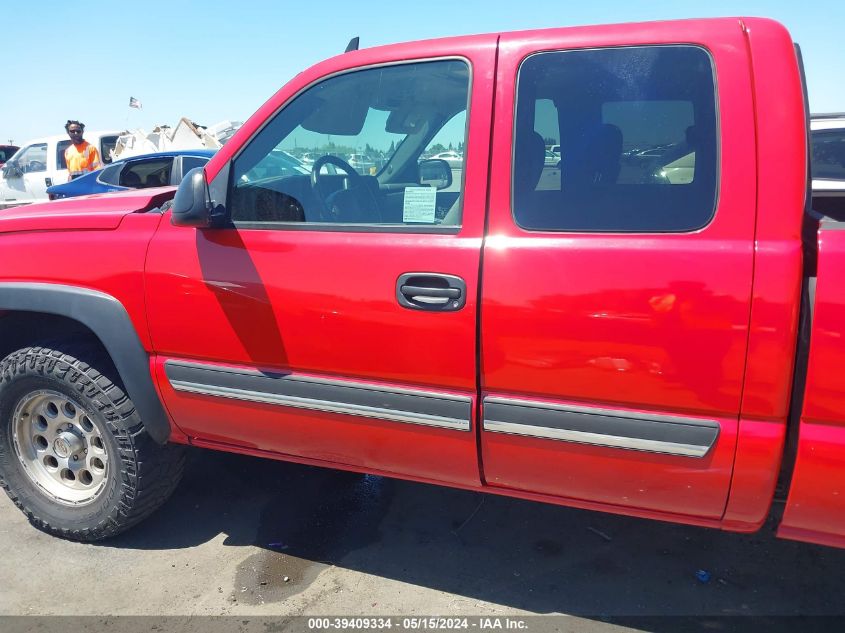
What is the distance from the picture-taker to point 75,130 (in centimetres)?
1004

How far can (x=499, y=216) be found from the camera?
197cm

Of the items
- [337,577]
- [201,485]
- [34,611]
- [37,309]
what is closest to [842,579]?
[337,577]

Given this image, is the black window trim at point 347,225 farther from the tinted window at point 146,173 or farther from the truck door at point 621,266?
the tinted window at point 146,173

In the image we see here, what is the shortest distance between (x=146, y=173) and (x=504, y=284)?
7.84m

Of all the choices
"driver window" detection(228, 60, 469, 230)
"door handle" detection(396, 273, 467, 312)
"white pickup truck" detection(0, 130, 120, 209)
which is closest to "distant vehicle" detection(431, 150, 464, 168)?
"driver window" detection(228, 60, 469, 230)

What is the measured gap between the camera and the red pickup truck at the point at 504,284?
1.73 metres

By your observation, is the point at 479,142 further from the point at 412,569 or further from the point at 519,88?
the point at 412,569

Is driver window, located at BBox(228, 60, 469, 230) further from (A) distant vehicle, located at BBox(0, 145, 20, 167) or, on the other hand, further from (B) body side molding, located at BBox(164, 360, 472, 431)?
(A) distant vehicle, located at BBox(0, 145, 20, 167)

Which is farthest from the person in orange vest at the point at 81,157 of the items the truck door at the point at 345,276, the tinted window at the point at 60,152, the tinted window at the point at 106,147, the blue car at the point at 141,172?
the truck door at the point at 345,276

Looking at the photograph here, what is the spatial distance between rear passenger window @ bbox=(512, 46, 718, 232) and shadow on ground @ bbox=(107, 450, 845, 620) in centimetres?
150

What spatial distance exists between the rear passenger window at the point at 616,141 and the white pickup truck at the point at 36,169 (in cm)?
1293

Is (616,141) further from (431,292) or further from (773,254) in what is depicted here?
(431,292)

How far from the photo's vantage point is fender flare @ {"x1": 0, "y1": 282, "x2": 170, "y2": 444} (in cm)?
242

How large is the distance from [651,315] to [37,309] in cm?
231
